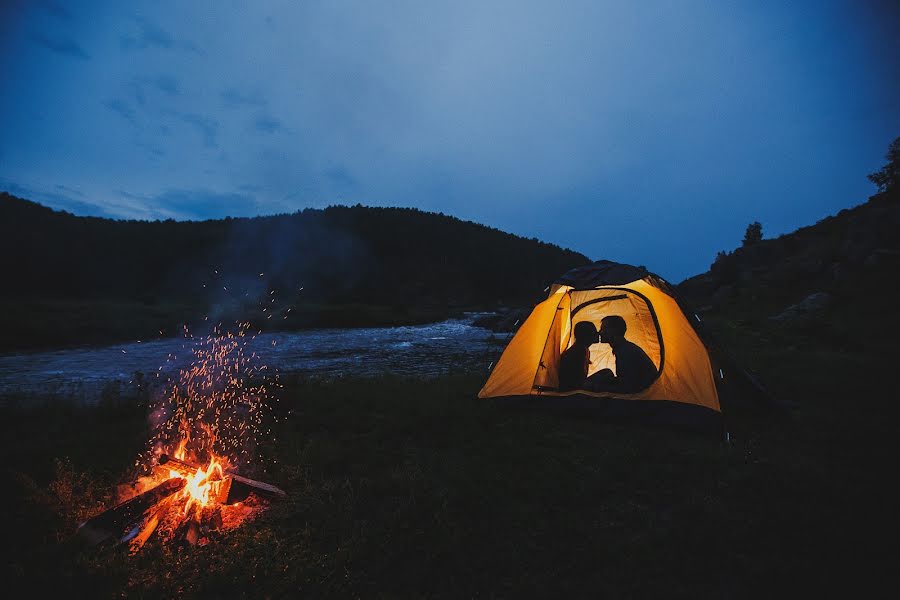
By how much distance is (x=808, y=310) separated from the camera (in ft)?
56.3

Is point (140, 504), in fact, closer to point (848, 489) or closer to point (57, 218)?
point (848, 489)

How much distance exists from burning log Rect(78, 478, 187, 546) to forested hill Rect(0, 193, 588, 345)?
32699 mm

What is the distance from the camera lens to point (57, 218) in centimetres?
5331

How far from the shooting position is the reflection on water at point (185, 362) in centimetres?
1217

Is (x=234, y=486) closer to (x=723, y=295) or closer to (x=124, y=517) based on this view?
(x=124, y=517)

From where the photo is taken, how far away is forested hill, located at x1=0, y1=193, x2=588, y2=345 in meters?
42.2

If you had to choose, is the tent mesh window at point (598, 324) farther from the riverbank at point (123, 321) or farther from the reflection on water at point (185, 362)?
the riverbank at point (123, 321)

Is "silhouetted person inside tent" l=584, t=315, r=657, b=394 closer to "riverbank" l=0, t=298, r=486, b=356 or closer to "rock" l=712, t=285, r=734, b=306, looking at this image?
"rock" l=712, t=285, r=734, b=306

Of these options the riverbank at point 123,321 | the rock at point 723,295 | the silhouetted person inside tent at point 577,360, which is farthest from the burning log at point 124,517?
the rock at point 723,295

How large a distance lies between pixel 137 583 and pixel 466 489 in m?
2.82

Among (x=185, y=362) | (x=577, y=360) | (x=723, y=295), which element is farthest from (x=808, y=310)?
(x=185, y=362)

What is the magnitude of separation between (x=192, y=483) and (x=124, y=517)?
553mm

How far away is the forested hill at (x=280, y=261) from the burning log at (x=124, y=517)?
3270 centimetres

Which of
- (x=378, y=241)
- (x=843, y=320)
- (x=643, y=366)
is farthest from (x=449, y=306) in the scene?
(x=643, y=366)
